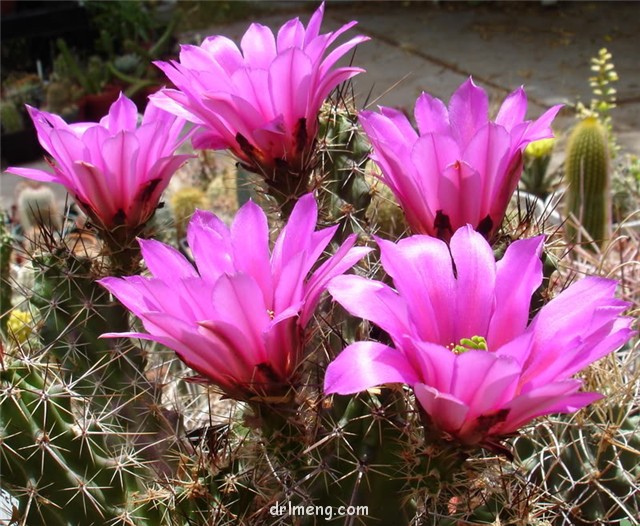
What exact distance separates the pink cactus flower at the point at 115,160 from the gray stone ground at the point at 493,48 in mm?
2534

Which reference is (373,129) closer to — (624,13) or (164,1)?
(624,13)

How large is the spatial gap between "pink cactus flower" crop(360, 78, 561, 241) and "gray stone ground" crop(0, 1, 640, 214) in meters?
2.59

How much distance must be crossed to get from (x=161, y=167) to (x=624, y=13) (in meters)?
5.08

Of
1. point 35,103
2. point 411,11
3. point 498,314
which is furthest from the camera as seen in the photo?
point 411,11

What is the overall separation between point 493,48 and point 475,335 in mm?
4415

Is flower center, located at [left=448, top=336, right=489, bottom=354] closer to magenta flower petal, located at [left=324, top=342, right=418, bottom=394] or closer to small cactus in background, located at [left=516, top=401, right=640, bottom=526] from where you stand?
magenta flower petal, located at [left=324, top=342, right=418, bottom=394]

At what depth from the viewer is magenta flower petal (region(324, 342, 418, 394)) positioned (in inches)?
19.4

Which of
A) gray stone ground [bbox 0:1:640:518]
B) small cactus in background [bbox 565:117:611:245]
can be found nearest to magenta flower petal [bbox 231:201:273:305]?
small cactus in background [bbox 565:117:611:245]

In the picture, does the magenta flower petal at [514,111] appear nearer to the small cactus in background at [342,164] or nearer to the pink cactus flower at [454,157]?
the pink cactus flower at [454,157]

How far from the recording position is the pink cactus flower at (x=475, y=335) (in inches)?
19.6

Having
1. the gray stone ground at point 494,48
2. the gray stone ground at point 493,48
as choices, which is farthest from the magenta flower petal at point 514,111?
the gray stone ground at point 494,48

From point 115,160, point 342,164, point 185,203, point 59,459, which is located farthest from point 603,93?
point 59,459

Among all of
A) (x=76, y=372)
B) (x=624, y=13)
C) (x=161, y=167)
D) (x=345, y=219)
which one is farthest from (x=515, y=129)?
(x=624, y=13)

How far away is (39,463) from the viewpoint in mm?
793
